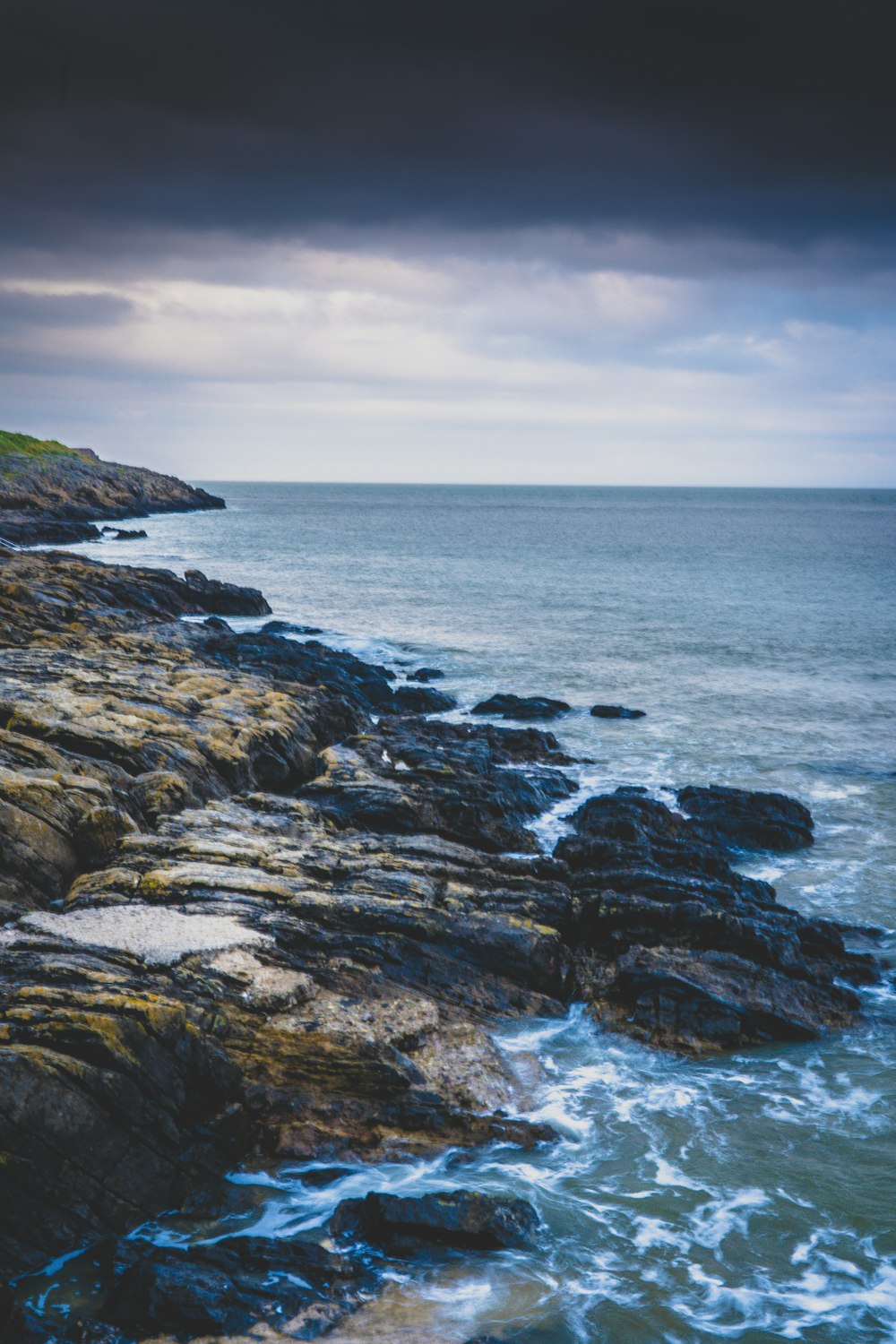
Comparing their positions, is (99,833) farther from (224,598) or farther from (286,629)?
(224,598)

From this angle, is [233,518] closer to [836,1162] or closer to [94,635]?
[94,635]

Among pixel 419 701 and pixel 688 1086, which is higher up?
pixel 419 701

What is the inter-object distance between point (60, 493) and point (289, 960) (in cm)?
10505

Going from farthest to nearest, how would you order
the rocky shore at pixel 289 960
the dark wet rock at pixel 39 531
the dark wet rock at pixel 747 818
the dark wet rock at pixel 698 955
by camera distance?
the dark wet rock at pixel 39 531 < the dark wet rock at pixel 747 818 < the dark wet rock at pixel 698 955 < the rocky shore at pixel 289 960

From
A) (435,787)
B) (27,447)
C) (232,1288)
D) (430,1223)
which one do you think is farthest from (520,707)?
(27,447)

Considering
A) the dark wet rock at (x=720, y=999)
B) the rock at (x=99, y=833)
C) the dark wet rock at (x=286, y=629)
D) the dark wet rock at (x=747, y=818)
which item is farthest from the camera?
the dark wet rock at (x=286, y=629)

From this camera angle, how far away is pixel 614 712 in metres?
37.1

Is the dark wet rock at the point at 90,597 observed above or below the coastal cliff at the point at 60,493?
below

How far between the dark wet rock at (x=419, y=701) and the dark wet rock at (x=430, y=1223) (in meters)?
24.1

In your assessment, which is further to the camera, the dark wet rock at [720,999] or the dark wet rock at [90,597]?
the dark wet rock at [90,597]

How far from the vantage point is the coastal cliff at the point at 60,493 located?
8206 cm

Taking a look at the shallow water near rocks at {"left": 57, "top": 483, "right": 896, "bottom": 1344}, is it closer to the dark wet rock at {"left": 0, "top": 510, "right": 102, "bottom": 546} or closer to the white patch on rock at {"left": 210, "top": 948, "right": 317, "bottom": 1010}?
the white patch on rock at {"left": 210, "top": 948, "right": 317, "bottom": 1010}

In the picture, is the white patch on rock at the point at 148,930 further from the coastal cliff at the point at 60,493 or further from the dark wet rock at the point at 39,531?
the coastal cliff at the point at 60,493

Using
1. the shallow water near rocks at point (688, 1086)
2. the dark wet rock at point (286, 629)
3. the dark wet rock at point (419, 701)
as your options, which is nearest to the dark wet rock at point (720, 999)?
the shallow water near rocks at point (688, 1086)
